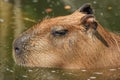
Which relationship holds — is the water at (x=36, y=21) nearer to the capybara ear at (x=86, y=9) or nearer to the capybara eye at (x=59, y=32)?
the capybara eye at (x=59, y=32)

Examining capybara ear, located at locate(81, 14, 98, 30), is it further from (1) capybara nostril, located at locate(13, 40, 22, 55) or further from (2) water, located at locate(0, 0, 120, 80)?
(1) capybara nostril, located at locate(13, 40, 22, 55)

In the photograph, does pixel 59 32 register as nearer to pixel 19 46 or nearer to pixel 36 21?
pixel 19 46

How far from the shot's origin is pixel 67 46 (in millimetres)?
7570

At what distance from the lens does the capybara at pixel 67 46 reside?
7.50m

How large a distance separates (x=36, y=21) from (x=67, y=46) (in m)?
4.71

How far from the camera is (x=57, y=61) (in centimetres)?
756

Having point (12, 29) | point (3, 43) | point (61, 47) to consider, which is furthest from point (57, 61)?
point (12, 29)

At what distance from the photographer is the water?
25.6ft

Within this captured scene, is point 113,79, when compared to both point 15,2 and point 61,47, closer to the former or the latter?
point 61,47

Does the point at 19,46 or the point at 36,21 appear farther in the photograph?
the point at 36,21

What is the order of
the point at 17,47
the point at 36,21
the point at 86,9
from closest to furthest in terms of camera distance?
the point at 17,47 → the point at 86,9 → the point at 36,21

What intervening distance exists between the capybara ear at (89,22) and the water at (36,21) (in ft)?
2.23

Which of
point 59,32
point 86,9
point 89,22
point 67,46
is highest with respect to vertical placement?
point 86,9

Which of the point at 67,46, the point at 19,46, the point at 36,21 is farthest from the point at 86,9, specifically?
the point at 36,21
